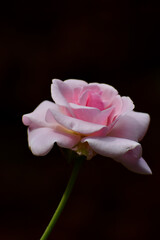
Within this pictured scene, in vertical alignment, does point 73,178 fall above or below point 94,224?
above

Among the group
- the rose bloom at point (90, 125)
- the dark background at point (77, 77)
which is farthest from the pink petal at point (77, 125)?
the dark background at point (77, 77)

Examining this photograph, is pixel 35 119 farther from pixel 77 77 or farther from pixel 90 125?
pixel 77 77

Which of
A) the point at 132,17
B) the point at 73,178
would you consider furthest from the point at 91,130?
the point at 132,17

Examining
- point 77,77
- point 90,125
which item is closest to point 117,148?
point 90,125

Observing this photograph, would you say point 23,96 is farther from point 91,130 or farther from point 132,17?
point 91,130

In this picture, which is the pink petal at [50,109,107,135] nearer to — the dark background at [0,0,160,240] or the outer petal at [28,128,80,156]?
the outer petal at [28,128,80,156]

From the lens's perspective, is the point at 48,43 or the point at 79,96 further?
the point at 48,43
